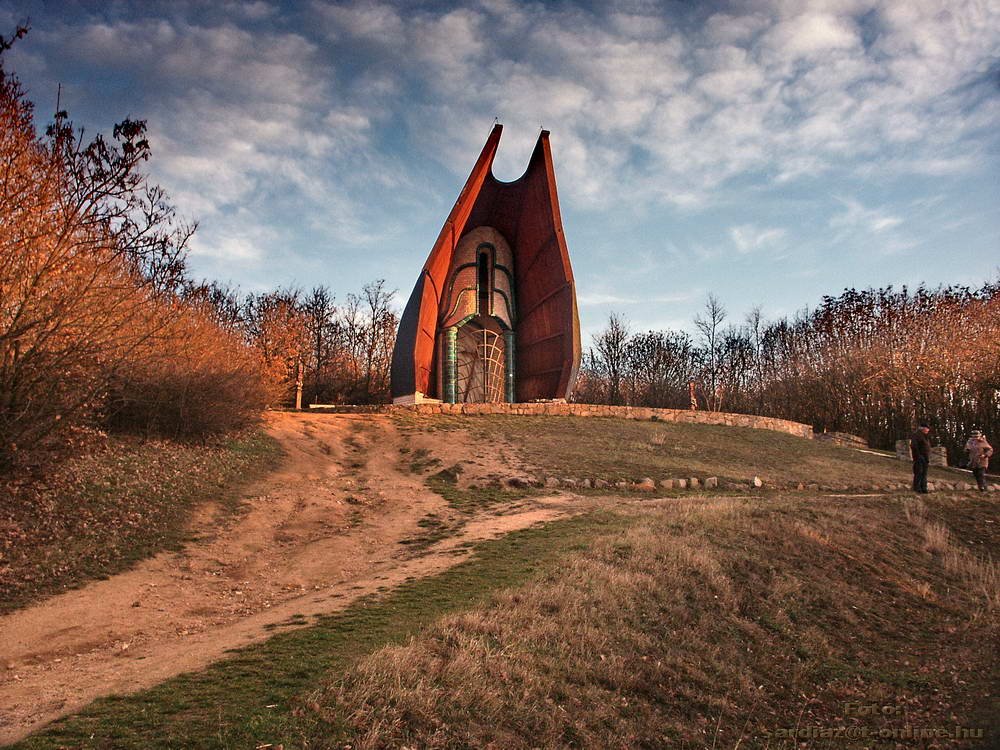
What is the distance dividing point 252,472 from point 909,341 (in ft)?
102

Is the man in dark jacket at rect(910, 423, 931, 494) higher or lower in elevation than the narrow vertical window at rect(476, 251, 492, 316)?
lower

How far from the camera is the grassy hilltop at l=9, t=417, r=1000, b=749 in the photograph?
439 centimetres

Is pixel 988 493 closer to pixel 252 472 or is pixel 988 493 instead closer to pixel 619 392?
pixel 252 472

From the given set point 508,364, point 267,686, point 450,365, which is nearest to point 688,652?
point 267,686

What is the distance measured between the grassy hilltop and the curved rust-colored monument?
14.1 meters

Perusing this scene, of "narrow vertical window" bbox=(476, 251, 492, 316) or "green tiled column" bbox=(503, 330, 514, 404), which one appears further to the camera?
"green tiled column" bbox=(503, 330, 514, 404)

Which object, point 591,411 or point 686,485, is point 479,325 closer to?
point 591,411

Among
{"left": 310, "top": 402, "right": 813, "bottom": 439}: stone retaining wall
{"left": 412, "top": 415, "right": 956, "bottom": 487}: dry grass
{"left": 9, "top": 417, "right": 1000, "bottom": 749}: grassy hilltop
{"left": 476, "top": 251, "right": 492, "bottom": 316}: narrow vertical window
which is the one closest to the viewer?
{"left": 9, "top": 417, "right": 1000, "bottom": 749}: grassy hilltop

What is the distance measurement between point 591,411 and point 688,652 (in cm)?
1762

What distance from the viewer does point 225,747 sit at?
12.5 feet

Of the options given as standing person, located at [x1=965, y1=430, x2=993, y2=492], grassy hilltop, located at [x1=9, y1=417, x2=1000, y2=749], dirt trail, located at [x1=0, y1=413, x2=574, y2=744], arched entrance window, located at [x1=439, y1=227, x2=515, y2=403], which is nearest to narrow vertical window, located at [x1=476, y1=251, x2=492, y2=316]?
arched entrance window, located at [x1=439, y1=227, x2=515, y2=403]

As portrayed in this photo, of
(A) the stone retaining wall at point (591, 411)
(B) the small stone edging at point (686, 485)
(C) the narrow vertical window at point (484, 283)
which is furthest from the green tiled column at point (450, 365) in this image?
(B) the small stone edging at point (686, 485)

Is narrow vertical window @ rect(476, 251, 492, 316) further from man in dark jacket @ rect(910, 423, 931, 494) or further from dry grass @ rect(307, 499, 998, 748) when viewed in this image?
dry grass @ rect(307, 499, 998, 748)

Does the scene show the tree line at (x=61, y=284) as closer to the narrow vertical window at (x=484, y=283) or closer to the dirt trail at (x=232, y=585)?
the dirt trail at (x=232, y=585)
